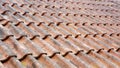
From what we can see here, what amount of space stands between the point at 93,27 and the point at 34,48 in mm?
1935

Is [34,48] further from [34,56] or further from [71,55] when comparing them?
[71,55]

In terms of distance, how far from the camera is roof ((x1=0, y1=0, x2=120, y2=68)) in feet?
8.86

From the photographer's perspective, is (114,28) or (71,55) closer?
(71,55)

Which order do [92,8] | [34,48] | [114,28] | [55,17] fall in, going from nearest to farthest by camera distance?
[34,48], [55,17], [114,28], [92,8]

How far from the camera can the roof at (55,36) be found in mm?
2701

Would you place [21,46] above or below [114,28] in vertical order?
above

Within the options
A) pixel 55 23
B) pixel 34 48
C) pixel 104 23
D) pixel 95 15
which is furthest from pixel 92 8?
pixel 34 48

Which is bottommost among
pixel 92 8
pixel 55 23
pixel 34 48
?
pixel 92 8

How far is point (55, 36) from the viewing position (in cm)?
352

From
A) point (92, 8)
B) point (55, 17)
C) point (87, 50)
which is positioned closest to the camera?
point (87, 50)

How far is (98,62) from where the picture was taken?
2945mm

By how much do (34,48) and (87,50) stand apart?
835 millimetres

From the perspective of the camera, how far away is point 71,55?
2961 millimetres

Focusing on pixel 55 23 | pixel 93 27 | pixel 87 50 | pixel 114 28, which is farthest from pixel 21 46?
pixel 114 28
